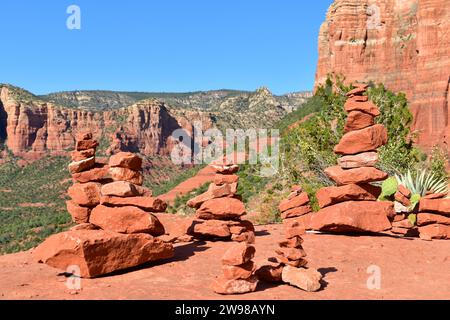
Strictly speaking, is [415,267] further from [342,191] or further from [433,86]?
[433,86]

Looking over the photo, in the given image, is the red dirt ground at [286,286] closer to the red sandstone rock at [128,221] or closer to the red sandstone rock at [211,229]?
the red sandstone rock at [211,229]

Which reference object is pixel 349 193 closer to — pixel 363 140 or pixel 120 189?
pixel 363 140

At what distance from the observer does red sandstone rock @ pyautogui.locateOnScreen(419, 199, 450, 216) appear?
1670cm

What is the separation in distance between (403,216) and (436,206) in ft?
4.76

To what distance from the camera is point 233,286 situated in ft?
32.2

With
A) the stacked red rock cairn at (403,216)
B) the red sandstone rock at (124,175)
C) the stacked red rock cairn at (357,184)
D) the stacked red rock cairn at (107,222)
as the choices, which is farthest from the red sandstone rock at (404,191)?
the red sandstone rock at (124,175)

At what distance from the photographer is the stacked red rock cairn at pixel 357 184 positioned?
15344mm

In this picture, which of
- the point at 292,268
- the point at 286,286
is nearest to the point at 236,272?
the point at 286,286

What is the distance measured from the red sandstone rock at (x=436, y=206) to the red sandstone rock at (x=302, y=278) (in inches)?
335

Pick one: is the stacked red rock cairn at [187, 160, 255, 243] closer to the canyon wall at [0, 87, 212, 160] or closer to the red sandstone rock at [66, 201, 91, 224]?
the red sandstone rock at [66, 201, 91, 224]

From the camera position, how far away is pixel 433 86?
196 feet

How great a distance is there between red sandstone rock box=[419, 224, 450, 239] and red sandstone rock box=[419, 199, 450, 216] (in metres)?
0.54
